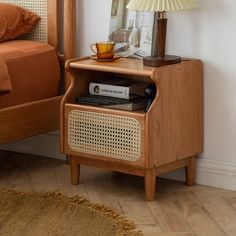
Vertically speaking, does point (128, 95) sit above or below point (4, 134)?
above

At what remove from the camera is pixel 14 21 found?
3.03 m

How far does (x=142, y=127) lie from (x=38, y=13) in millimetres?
944

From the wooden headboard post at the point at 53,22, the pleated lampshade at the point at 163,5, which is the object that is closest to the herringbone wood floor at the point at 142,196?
the wooden headboard post at the point at 53,22

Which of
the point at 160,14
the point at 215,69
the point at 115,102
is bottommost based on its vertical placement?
the point at 115,102

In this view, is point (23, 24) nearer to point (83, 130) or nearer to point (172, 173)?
point (83, 130)

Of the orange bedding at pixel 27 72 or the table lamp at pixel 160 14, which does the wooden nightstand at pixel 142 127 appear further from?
the orange bedding at pixel 27 72


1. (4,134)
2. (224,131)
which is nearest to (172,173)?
(224,131)

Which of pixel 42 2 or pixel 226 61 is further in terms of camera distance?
pixel 42 2

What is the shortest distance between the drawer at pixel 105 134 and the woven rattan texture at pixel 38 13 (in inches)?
22.3

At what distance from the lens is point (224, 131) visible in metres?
2.72

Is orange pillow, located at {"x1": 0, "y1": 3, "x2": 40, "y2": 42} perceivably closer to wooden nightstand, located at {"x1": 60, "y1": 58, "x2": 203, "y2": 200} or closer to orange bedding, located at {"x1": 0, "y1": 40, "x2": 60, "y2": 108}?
orange bedding, located at {"x1": 0, "y1": 40, "x2": 60, "y2": 108}

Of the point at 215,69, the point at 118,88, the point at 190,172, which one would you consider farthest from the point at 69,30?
the point at 190,172

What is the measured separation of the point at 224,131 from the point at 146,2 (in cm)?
63

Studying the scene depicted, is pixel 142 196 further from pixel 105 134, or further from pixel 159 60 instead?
pixel 159 60
